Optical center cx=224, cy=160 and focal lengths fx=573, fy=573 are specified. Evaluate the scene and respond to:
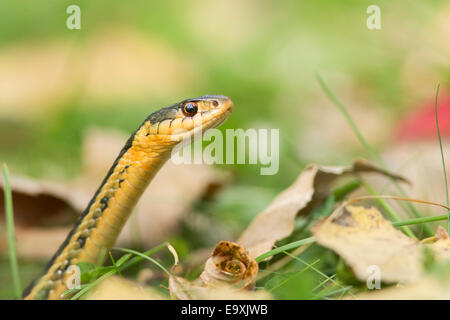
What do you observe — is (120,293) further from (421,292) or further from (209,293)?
(421,292)

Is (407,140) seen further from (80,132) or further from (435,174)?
(80,132)

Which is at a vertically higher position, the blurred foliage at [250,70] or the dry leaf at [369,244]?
the blurred foliage at [250,70]

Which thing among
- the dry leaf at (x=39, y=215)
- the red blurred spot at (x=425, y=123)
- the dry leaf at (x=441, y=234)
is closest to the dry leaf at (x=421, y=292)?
the dry leaf at (x=441, y=234)

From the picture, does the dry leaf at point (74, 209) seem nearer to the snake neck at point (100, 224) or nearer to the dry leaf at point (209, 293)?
the snake neck at point (100, 224)

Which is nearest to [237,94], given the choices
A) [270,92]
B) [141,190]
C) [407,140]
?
[270,92]

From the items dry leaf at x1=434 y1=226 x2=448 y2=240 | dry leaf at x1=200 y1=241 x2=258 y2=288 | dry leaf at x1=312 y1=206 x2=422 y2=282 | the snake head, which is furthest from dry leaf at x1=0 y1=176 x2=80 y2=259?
dry leaf at x1=434 y1=226 x2=448 y2=240

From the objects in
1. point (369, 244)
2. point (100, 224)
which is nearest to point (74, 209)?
point (100, 224)
